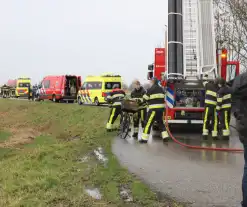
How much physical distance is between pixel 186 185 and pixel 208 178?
604 mm

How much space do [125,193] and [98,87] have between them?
70.2ft

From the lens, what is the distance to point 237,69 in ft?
47.7

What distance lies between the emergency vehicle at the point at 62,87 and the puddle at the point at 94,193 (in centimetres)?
2527

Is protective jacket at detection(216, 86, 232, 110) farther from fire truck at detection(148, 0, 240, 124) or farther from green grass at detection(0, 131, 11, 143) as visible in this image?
green grass at detection(0, 131, 11, 143)

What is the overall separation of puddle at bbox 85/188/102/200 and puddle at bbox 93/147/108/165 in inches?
75.3

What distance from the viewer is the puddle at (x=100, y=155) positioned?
7725 millimetres

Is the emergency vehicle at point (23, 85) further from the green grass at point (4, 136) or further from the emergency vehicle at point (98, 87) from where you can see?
the green grass at point (4, 136)

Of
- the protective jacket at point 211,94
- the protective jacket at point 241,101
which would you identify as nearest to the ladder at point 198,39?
the protective jacket at point 211,94

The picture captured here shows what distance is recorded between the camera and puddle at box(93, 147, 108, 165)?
7725 millimetres

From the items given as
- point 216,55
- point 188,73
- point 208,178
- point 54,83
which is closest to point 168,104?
point 188,73

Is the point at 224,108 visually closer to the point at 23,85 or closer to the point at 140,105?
the point at 140,105

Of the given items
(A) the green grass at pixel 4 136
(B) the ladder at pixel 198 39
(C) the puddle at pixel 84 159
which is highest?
(B) the ladder at pixel 198 39

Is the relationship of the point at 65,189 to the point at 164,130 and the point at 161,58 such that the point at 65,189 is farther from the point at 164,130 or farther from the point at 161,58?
the point at 161,58

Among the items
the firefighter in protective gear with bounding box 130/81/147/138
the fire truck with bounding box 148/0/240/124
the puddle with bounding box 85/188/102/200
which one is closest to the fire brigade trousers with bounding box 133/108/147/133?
the firefighter in protective gear with bounding box 130/81/147/138
